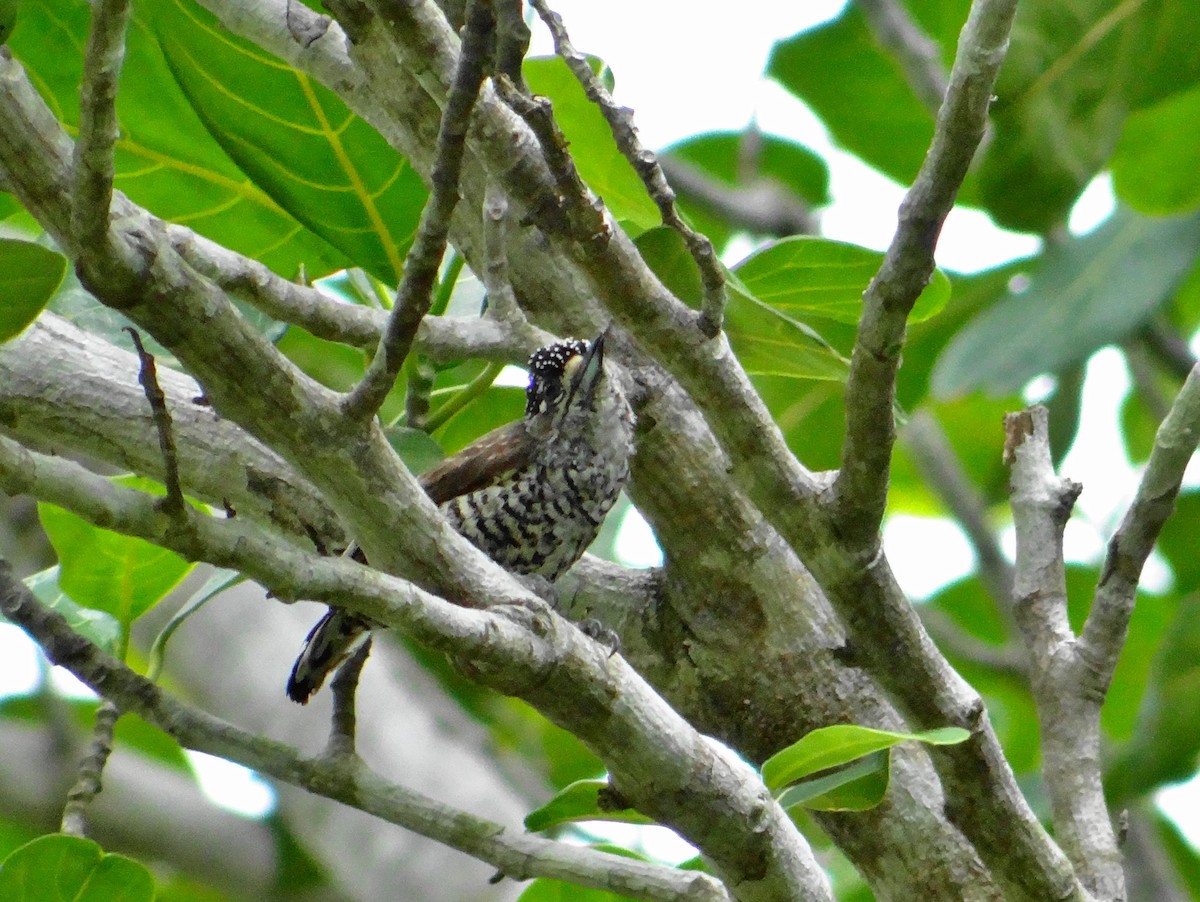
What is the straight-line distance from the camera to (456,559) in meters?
1.76

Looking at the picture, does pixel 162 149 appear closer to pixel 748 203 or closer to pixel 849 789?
pixel 849 789

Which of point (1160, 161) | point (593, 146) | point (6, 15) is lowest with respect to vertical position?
point (6, 15)

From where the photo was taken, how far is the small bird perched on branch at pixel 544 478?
9.55ft

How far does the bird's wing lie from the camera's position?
9.50ft

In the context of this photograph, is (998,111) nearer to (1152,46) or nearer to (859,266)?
(1152,46)

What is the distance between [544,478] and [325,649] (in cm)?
63

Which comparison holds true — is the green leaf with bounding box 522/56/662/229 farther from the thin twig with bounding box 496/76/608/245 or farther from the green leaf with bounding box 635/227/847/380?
the thin twig with bounding box 496/76/608/245

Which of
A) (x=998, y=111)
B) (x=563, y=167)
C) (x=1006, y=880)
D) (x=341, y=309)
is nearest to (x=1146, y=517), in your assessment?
(x=1006, y=880)

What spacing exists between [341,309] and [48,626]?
59cm

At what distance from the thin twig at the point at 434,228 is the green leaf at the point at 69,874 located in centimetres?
88

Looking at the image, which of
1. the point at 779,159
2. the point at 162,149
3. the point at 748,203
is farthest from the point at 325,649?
the point at 779,159

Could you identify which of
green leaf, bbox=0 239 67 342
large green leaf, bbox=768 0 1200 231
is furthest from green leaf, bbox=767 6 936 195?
green leaf, bbox=0 239 67 342

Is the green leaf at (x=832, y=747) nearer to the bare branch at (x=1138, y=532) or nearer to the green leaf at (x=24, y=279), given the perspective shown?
the bare branch at (x=1138, y=532)

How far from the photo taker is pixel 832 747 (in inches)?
71.6
